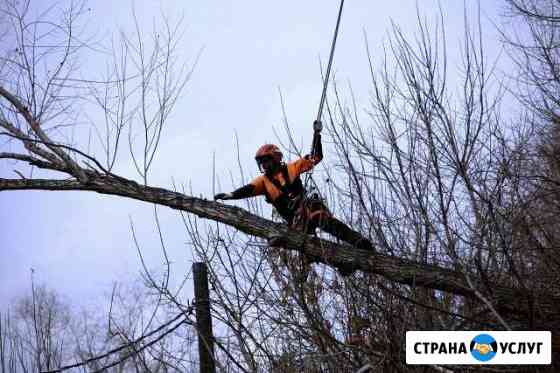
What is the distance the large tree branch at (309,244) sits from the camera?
13.2 ft

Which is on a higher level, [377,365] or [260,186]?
[260,186]

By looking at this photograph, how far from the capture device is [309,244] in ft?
13.1

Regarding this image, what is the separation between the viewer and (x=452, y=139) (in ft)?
13.4

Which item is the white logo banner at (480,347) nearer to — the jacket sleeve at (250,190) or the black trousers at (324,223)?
the black trousers at (324,223)

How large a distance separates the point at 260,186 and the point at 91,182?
5.65 feet

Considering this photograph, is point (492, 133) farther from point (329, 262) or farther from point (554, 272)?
point (329, 262)

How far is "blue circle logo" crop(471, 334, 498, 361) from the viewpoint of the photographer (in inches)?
147

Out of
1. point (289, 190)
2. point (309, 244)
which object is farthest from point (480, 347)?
point (289, 190)

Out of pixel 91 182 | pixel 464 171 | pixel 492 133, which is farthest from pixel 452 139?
pixel 91 182

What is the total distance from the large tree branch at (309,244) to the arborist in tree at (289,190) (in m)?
0.28

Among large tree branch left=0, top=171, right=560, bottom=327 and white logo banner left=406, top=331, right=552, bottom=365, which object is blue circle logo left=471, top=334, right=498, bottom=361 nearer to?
white logo banner left=406, top=331, right=552, bottom=365

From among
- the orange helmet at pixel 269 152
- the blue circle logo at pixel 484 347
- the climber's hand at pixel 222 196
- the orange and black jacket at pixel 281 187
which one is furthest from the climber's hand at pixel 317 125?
the blue circle logo at pixel 484 347

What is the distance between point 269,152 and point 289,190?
18.0 inches

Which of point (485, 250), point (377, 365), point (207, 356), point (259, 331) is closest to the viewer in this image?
point (377, 365)
